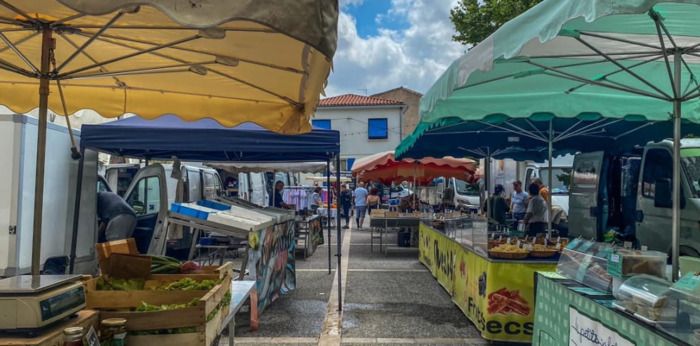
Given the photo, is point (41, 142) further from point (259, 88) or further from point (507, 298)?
point (507, 298)

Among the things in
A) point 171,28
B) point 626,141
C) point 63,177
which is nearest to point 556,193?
point 626,141

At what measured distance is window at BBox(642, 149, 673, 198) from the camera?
709 cm

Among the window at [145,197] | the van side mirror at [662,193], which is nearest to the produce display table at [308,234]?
the window at [145,197]

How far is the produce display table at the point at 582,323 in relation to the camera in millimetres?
2391

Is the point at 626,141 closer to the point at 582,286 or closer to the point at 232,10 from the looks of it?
the point at 582,286

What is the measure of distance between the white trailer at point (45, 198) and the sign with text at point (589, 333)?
17.2ft

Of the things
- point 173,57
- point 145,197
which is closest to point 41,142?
point 173,57

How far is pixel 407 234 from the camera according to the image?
1215cm

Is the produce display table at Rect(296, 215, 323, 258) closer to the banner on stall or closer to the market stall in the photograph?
the banner on stall

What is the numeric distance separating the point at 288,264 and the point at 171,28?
5004 millimetres

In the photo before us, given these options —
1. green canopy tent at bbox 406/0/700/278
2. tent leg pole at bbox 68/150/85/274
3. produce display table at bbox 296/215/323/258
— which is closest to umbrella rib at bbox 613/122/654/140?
green canopy tent at bbox 406/0/700/278

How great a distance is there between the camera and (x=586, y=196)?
352 inches

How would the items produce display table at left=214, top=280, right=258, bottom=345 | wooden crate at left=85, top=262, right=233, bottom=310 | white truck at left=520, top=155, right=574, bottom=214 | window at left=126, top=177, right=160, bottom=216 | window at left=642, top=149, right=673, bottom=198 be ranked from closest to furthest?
wooden crate at left=85, top=262, right=233, bottom=310, produce display table at left=214, top=280, right=258, bottom=345, window at left=642, top=149, right=673, bottom=198, window at left=126, top=177, right=160, bottom=216, white truck at left=520, top=155, right=574, bottom=214

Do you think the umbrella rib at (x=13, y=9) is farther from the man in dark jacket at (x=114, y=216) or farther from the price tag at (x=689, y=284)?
the man in dark jacket at (x=114, y=216)
